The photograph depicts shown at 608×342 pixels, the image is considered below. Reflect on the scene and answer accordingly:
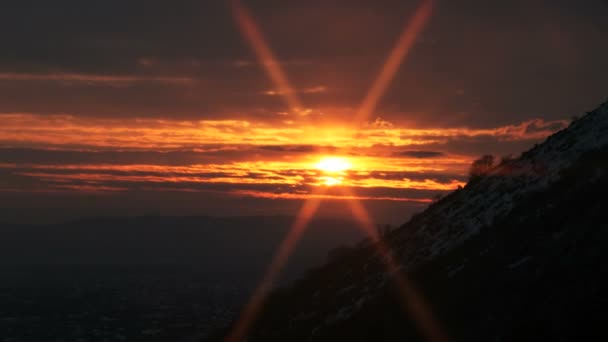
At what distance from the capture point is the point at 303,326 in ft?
126

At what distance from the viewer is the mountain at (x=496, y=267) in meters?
21.7

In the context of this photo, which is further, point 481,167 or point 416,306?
point 481,167

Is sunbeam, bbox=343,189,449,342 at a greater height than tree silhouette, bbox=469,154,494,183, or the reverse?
tree silhouette, bbox=469,154,494,183

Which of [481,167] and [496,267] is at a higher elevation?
[481,167]

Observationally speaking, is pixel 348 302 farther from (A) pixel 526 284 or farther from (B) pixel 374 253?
(A) pixel 526 284

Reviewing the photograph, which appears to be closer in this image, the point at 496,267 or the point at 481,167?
the point at 496,267

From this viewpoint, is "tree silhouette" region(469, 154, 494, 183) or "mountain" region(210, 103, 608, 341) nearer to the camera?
"mountain" region(210, 103, 608, 341)

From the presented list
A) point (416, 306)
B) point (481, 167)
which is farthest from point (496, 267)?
point (481, 167)

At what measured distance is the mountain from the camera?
71.2ft

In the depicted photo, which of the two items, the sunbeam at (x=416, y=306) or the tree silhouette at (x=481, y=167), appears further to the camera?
the tree silhouette at (x=481, y=167)

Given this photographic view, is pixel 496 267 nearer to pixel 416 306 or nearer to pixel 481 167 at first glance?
pixel 416 306

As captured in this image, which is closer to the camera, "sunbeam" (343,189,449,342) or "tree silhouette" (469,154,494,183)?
"sunbeam" (343,189,449,342)

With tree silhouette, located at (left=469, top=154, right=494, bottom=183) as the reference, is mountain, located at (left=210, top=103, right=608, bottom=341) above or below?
below

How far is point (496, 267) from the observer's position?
2741cm
